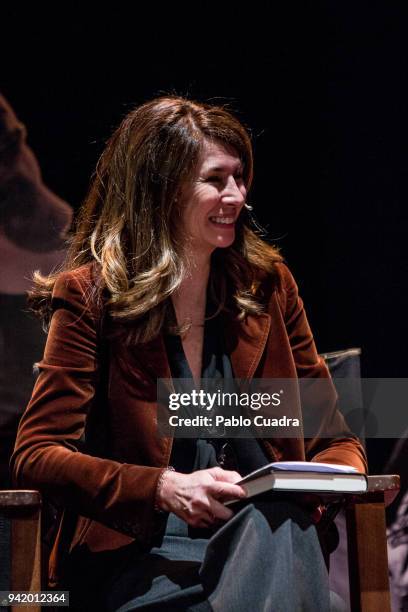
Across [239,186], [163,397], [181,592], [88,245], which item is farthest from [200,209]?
[181,592]

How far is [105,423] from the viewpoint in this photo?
1.89 m

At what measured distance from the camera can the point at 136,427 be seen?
71.7 inches

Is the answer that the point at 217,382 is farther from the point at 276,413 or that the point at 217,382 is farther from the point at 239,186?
the point at 239,186

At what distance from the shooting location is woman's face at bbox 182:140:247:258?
1.97 meters

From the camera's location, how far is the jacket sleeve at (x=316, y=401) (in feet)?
6.38

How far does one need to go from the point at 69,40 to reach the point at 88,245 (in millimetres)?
1009

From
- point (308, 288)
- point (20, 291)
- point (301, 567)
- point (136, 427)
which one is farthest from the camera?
point (308, 288)

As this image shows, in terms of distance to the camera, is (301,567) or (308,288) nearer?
(301,567)

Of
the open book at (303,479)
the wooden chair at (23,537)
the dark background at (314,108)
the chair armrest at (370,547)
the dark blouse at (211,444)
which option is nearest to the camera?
the open book at (303,479)

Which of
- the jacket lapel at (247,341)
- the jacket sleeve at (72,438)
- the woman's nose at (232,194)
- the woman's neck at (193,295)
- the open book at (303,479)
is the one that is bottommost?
the open book at (303,479)

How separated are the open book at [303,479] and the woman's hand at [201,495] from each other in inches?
1.3

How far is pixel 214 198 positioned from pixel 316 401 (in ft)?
1.62

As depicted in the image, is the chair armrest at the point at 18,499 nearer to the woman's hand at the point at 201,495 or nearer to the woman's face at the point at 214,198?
the woman's hand at the point at 201,495

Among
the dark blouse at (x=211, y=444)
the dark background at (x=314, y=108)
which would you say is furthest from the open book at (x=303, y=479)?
the dark background at (x=314, y=108)
